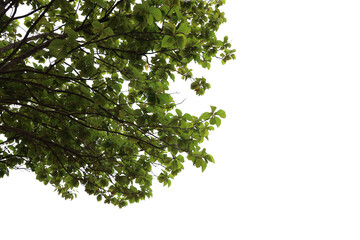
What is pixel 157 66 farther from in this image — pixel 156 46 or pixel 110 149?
pixel 110 149

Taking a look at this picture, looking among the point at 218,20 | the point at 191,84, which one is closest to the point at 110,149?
the point at 191,84

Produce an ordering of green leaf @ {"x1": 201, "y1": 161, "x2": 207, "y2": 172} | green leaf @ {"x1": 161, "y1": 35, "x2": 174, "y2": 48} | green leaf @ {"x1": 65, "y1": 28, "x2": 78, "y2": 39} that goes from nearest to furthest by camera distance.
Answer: green leaf @ {"x1": 65, "y1": 28, "x2": 78, "y2": 39} → green leaf @ {"x1": 161, "y1": 35, "x2": 174, "y2": 48} → green leaf @ {"x1": 201, "y1": 161, "x2": 207, "y2": 172}

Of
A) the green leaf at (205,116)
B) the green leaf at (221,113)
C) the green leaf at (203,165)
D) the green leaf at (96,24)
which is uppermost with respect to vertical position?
the green leaf at (96,24)

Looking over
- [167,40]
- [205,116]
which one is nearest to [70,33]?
[167,40]

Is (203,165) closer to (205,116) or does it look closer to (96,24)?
(205,116)

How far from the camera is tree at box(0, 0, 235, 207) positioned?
112 inches

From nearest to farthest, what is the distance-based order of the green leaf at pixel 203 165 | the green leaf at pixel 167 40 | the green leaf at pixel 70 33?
the green leaf at pixel 70 33
the green leaf at pixel 167 40
the green leaf at pixel 203 165

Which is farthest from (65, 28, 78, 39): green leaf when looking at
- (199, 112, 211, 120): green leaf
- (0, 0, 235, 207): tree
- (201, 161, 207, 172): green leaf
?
(201, 161, 207, 172): green leaf

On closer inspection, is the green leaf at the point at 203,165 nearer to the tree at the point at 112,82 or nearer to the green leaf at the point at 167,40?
the tree at the point at 112,82

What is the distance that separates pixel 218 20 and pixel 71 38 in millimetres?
3068

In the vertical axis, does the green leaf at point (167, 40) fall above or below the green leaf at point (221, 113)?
above

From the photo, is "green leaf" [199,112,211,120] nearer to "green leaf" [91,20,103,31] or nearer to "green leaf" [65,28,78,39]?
"green leaf" [91,20,103,31]

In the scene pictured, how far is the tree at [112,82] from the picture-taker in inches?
112

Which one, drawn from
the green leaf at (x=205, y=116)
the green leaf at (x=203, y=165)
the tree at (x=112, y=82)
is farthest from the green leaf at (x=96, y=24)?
the green leaf at (x=203, y=165)
